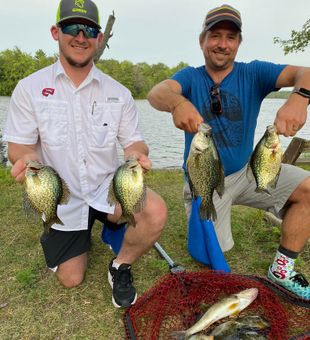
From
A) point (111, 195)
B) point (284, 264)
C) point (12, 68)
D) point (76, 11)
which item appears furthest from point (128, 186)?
point (12, 68)

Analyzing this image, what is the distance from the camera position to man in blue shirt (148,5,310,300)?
364cm

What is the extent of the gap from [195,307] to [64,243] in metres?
1.54

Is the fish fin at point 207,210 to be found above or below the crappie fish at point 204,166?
below

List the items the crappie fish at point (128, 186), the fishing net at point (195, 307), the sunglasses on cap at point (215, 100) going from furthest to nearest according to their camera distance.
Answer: the sunglasses on cap at point (215, 100)
the fishing net at point (195, 307)
the crappie fish at point (128, 186)

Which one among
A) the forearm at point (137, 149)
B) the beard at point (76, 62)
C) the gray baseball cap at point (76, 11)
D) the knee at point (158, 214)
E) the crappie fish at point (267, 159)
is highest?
the gray baseball cap at point (76, 11)

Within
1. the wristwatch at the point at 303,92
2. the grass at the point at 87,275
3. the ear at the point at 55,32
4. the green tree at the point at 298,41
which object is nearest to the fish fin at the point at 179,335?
the grass at the point at 87,275

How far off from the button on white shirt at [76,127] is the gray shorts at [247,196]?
112 cm

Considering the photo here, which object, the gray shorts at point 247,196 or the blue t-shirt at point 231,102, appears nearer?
the gray shorts at point 247,196

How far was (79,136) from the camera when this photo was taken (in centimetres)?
355

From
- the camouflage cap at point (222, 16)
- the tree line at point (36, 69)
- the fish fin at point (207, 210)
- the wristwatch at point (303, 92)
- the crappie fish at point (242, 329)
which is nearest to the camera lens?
the crappie fish at point (242, 329)

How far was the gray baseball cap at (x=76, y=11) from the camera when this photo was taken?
10.9 feet

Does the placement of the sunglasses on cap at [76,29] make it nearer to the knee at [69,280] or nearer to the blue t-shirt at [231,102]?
the blue t-shirt at [231,102]

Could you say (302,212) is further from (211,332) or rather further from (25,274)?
(25,274)

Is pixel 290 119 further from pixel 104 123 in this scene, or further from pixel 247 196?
pixel 104 123
